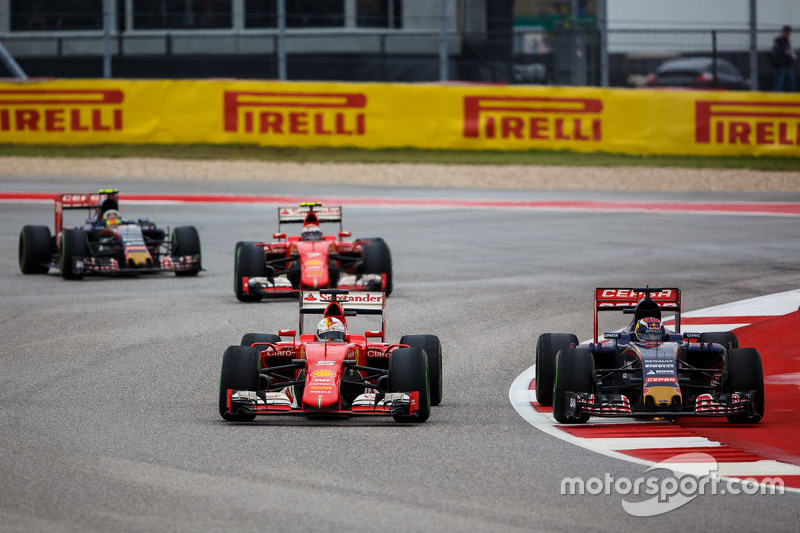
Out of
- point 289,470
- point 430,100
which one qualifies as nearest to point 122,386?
point 289,470

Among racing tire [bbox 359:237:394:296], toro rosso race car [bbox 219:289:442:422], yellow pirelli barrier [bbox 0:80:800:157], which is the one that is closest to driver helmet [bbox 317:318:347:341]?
toro rosso race car [bbox 219:289:442:422]

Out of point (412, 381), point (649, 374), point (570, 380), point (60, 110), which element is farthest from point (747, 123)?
point (412, 381)

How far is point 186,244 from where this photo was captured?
1861 cm

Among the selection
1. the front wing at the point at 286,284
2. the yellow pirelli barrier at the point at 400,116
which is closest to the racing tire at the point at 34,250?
the front wing at the point at 286,284

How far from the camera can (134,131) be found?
3025 cm

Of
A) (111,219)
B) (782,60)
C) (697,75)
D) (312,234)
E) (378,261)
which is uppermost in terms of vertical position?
(782,60)

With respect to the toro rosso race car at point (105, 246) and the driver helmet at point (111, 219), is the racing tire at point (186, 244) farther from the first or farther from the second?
the driver helmet at point (111, 219)

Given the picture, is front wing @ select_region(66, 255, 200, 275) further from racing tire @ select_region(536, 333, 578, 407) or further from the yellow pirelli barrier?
the yellow pirelli barrier

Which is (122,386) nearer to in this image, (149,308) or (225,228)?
(149,308)

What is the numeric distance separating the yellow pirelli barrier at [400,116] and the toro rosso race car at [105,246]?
11.2 metres

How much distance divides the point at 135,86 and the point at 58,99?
1.87m

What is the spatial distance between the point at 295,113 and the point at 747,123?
33.4ft

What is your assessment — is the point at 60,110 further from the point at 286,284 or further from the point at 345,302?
the point at 345,302

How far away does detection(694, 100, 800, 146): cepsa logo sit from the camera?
2905cm
